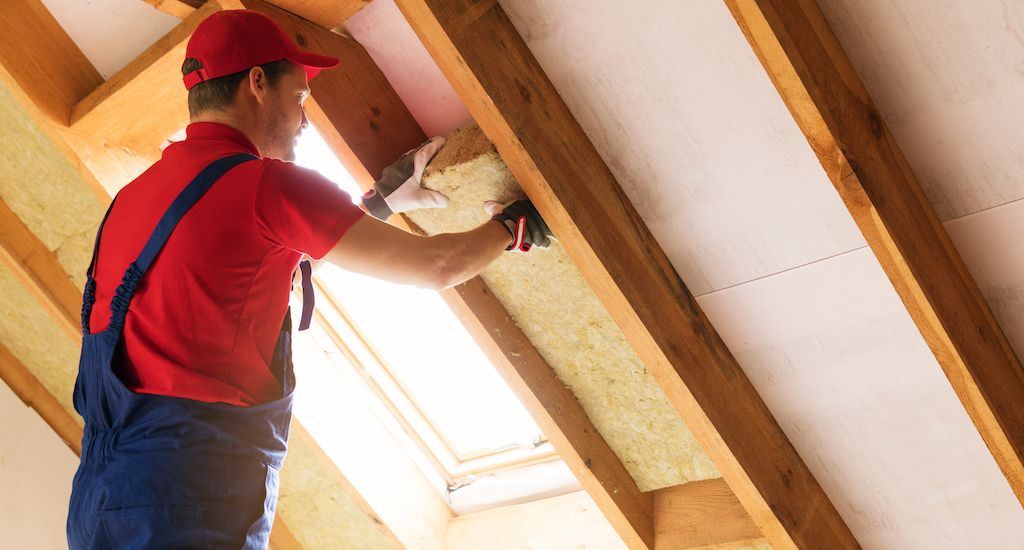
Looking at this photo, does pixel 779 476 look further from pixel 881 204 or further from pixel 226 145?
pixel 226 145

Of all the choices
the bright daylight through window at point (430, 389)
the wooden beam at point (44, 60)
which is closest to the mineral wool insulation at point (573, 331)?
the bright daylight through window at point (430, 389)

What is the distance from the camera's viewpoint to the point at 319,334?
3.17 metres

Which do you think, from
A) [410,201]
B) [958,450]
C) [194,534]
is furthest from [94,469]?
[958,450]

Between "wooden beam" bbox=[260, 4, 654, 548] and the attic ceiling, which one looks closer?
the attic ceiling

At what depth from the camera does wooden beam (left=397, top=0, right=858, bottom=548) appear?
1940mm

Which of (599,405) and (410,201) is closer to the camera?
(410,201)

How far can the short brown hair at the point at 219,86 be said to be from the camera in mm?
1952

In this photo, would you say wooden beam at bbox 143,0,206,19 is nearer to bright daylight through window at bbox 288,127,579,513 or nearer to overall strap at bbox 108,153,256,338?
overall strap at bbox 108,153,256,338

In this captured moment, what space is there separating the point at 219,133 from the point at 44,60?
39.2 inches

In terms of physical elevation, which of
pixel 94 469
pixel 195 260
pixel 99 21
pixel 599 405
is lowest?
pixel 599 405

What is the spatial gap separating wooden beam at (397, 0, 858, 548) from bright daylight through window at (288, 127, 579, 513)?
965 mm

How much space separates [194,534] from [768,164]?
3.84 ft

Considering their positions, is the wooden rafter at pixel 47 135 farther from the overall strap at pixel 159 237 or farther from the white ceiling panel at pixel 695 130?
the white ceiling panel at pixel 695 130

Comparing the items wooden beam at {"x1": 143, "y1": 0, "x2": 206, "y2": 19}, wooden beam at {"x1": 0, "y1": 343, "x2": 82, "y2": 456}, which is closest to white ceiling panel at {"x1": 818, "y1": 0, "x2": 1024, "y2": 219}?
wooden beam at {"x1": 143, "y1": 0, "x2": 206, "y2": 19}
